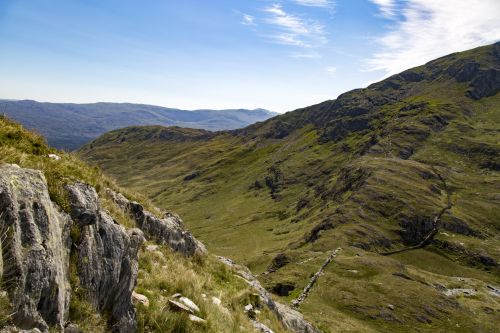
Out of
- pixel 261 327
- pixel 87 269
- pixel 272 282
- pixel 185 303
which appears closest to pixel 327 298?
pixel 272 282

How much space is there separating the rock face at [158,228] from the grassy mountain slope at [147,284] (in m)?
0.83

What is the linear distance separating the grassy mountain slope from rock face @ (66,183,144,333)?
0.30m

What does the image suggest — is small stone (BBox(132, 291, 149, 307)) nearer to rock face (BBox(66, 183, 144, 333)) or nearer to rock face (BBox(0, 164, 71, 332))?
rock face (BBox(66, 183, 144, 333))

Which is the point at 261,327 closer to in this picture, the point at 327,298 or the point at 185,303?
the point at 185,303

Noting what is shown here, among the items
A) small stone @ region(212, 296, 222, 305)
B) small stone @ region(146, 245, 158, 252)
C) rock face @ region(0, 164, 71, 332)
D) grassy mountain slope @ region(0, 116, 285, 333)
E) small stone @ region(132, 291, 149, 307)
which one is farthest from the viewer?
small stone @ region(146, 245, 158, 252)

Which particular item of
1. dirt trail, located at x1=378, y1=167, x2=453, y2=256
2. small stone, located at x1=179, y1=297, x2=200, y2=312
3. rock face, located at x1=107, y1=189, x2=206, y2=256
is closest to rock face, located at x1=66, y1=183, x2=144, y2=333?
small stone, located at x1=179, y1=297, x2=200, y2=312

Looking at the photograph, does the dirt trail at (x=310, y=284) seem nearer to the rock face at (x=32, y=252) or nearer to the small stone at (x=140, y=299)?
the small stone at (x=140, y=299)

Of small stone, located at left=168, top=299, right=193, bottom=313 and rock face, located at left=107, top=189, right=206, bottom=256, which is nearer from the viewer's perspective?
small stone, located at left=168, top=299, right=193, bottom=313

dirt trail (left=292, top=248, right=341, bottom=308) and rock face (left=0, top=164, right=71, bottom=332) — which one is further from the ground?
rock face (left=0, top=164, right=71, bottom=332)

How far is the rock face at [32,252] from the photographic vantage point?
8.12 metres

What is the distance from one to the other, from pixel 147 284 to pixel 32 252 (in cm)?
671

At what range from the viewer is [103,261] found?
1139 centimetres

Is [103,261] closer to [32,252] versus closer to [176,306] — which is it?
[32,252]

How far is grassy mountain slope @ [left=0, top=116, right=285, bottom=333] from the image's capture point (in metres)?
10.2
